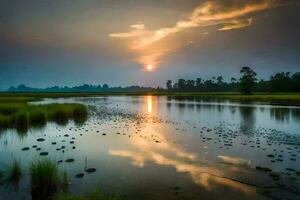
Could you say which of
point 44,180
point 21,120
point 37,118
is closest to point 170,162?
point 44,180

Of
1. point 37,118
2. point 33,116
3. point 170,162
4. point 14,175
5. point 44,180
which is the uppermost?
point 33,116

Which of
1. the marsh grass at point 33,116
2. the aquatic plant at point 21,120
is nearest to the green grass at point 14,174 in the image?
the marsh grass at point 33,116

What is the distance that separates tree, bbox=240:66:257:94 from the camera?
116031 millimetres

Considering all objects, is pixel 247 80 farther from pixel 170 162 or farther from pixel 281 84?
pixel 170 162

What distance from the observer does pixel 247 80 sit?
4582 inches

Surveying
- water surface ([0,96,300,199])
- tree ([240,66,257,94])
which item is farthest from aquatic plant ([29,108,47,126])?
tree ([240,66,257,94])

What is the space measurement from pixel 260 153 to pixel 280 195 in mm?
7540

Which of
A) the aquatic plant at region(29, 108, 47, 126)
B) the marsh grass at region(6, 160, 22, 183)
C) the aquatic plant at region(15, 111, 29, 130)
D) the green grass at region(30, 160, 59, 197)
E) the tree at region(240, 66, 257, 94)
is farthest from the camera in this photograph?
the tree at region(240, 66, 257, 94)

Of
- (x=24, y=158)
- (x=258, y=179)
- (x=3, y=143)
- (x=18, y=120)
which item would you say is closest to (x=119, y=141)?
(x=24, y=158)

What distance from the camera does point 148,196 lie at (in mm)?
9945

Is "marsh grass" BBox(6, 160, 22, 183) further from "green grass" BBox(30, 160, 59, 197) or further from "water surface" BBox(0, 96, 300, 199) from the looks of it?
"green grass" BBox(30, 160, 59, 197)

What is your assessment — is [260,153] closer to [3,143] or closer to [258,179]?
[258,179]

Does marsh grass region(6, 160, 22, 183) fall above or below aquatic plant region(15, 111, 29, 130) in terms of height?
below

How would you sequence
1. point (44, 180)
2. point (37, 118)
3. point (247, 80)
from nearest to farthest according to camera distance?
point (44, 180), point (37, 118), point (247, 80)
